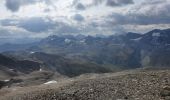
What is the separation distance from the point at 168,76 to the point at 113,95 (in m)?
13.0

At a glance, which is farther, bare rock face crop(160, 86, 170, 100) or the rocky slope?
the rocky slope

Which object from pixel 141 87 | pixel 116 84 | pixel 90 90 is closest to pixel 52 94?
pixel 90 90

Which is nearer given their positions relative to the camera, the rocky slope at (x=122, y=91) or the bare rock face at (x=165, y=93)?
the bare rock face at (x=165, y=93)

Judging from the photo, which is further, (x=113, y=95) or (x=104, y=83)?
(x=104, y=83)

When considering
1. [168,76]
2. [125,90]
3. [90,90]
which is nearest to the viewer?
[125,90]

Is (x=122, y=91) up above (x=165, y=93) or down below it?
above

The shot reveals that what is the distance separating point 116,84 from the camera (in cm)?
5059

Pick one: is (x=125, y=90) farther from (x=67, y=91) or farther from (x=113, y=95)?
(x=67, y=91)

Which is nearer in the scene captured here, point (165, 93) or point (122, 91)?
point (165, 93)

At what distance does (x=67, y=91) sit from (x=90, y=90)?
11.7ft

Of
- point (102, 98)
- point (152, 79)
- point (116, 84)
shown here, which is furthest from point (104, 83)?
point (102, 98)

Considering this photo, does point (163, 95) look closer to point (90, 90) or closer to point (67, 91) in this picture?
point (90, 90)

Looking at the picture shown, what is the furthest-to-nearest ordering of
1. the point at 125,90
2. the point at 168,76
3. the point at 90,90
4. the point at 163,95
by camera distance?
the point at 168,76 → the point at 90,90 → the point at 125,90 → the point at 163,95

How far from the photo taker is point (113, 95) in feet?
143
